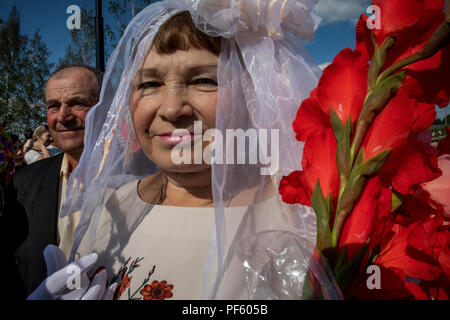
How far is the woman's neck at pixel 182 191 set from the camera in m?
1.16

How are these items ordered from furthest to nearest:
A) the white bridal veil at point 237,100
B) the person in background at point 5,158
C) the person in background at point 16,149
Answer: the person in background at point 16,149 < the person in background at point 5,158 < the white bridal veil at point 237,100

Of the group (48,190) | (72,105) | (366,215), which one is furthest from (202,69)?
(48,190)

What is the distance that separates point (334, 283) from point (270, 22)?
767 millimetres

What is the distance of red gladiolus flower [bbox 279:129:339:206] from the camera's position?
0.68 m

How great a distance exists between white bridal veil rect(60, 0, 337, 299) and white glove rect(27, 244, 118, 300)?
194 mm

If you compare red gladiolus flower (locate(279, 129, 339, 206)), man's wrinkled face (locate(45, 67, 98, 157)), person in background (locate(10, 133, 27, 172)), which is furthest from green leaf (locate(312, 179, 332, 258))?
person in background (locate(10, 133, 27, 172))

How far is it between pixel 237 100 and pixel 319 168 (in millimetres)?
464

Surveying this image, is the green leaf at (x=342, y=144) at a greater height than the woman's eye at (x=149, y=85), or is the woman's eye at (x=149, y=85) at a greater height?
the woman's eye at (x=149, y=85)

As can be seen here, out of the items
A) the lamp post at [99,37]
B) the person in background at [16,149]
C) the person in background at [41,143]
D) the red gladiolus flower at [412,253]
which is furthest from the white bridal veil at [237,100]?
the person in background at [41,143]

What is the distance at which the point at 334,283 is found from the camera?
24.9 inches

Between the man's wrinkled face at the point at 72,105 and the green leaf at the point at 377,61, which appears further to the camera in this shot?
the man's wrinkled face at the point at 72,105

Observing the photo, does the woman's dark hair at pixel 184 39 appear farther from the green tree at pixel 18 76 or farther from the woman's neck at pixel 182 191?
the green tree at pixel 18 76

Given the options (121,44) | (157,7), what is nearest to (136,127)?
(121,44)

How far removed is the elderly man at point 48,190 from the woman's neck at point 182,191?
2.38 ft
